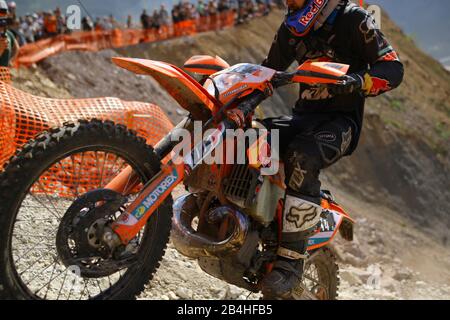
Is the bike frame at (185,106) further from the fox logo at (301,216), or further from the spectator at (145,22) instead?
the spectator at (145,22)

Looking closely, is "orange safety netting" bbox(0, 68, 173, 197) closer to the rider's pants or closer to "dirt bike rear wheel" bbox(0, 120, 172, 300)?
"dirt bike rear wheel" bbox(0, 120, 172, 300)

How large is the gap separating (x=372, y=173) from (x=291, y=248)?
1361 centimetres

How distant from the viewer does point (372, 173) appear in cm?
1667

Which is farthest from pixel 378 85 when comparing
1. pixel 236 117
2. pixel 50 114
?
pixel 50 114

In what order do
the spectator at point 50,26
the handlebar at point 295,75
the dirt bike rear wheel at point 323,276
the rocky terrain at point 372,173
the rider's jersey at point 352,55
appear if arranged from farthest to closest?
the spectator at point 50,26 < the rocky terrain at point 372,173 < the dirt bike rear wheel at point 323,276 < the rider's jersey at point 352,55 < the handlebar at point 295,75

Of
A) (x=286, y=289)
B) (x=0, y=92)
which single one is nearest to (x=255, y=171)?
(x=286, y=289)

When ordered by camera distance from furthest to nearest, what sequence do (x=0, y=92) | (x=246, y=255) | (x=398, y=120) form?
(x=398, y=120), (x=0, y=92), (x=246, y=255)

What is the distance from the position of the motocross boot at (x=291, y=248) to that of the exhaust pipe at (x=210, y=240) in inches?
13.1

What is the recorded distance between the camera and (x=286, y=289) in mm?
3625

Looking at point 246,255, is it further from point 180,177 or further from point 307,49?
point 307,49

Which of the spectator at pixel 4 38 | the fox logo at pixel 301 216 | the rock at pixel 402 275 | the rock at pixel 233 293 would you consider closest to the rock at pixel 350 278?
the rock at pixel 402 275

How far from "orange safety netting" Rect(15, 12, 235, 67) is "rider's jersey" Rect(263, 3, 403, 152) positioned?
10.2 metres

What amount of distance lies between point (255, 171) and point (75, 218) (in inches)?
50.7

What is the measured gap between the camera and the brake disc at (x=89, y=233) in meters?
2.67
